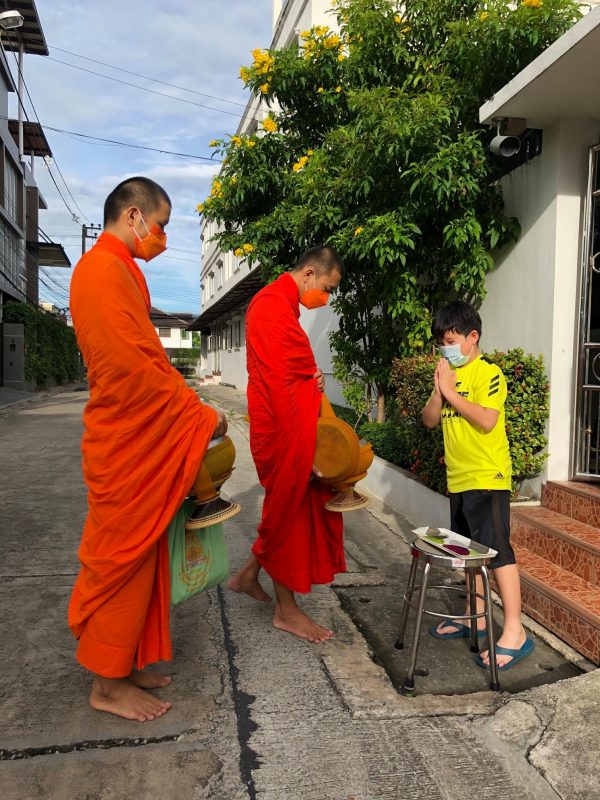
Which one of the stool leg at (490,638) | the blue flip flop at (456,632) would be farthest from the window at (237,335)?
the stool leg at (490,638)

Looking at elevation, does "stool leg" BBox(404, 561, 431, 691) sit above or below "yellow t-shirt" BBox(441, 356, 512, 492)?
below

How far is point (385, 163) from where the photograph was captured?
536cm

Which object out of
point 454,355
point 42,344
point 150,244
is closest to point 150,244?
point 150,244

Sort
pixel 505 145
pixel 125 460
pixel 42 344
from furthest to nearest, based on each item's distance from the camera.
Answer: pixel 42 344
pixel 505 145
pixel 125 460

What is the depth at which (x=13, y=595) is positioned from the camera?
11.3 ft

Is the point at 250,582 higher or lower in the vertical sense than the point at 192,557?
lower

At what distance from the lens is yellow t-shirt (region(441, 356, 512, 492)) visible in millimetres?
2791

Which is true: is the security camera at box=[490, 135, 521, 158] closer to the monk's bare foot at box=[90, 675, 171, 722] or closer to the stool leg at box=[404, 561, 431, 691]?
the stool leg at box=[404, 561, 431, 691]

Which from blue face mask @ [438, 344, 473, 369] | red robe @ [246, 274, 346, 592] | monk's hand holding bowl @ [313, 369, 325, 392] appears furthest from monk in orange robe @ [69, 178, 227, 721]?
blue face mask @ [438, 344, 473, 369]

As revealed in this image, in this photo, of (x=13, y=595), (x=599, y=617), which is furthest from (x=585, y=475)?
(x=13, y=595)

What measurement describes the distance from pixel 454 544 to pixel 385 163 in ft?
12.4

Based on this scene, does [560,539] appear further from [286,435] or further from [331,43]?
[331,43]

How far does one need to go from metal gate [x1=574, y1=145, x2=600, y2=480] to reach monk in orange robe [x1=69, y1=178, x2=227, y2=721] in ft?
9.71

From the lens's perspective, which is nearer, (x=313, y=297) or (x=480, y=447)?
(x=480, y=447)
